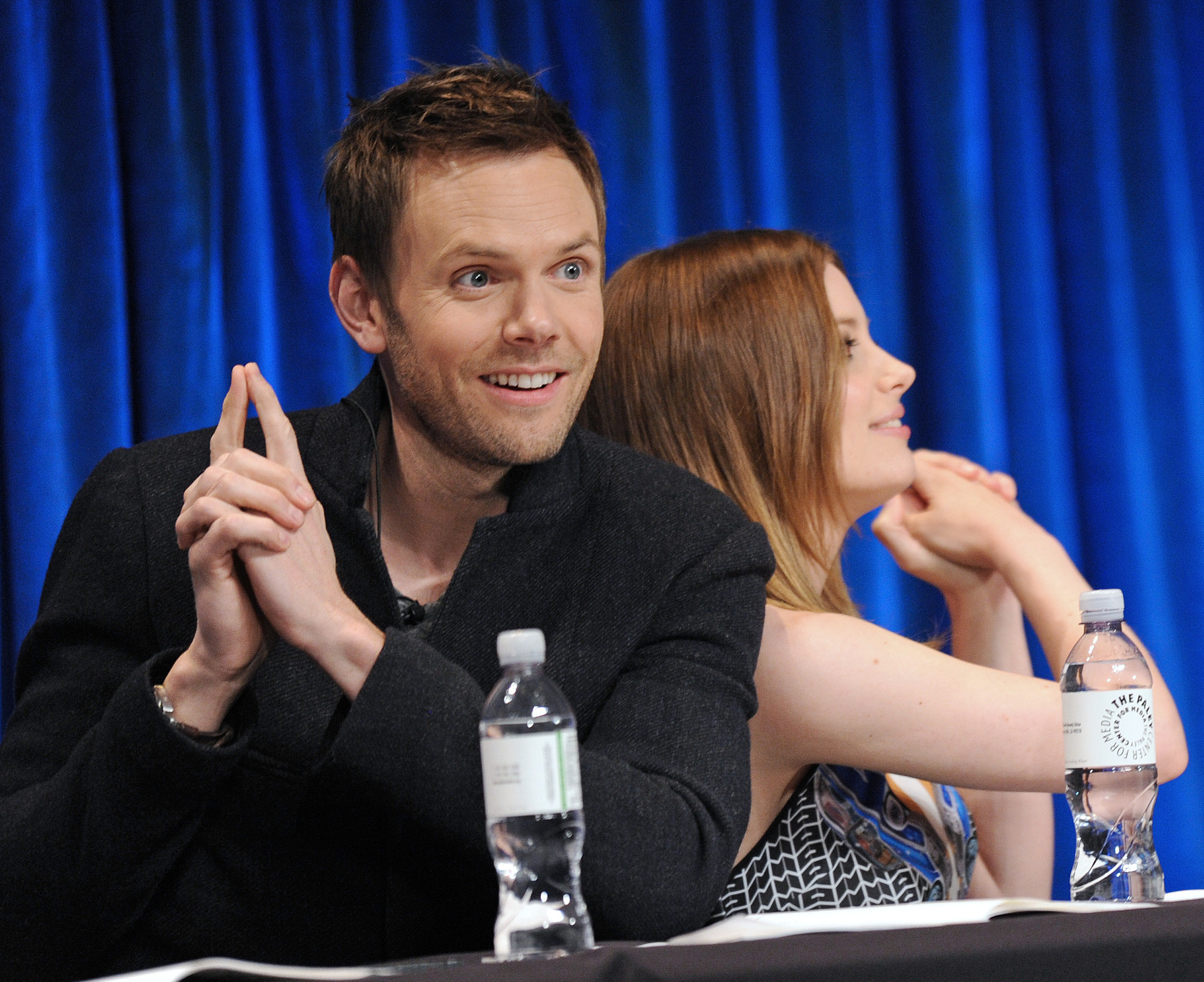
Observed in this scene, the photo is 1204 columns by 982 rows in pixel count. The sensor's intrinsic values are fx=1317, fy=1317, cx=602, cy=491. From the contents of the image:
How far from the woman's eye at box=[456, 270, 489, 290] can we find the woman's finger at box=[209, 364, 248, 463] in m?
0.33

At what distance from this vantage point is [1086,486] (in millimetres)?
2516

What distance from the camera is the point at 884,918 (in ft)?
2.87

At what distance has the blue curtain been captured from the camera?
218cm

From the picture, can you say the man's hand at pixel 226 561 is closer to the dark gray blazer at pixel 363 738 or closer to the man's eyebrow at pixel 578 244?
the dark gray blazer at pixel 363 738

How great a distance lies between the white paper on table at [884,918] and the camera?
827 mm

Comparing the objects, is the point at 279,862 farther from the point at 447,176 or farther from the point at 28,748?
the point at 447,176

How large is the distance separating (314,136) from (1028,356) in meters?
1.36

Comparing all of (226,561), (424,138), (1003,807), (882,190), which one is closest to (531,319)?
(424,138)

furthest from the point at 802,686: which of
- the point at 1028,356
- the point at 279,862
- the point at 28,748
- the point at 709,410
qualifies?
the point at 1028,356

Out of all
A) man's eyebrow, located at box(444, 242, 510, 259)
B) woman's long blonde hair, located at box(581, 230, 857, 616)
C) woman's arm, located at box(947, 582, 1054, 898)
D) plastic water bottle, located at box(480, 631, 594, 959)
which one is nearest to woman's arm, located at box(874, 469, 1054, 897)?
woman's arm, located at box(947, 582, 1054, 898)

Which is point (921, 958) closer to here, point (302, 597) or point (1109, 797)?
point (302, 597)

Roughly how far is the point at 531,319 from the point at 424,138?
0.25m

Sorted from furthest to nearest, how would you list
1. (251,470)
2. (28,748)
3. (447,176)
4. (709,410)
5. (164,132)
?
(164,132) → (709,410) → (447,176) → (28,748) → (251,470)

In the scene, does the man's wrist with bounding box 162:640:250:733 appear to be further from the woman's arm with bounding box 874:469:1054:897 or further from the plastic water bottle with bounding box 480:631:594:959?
the woman's arm with bounding box 874:469:1054:897
